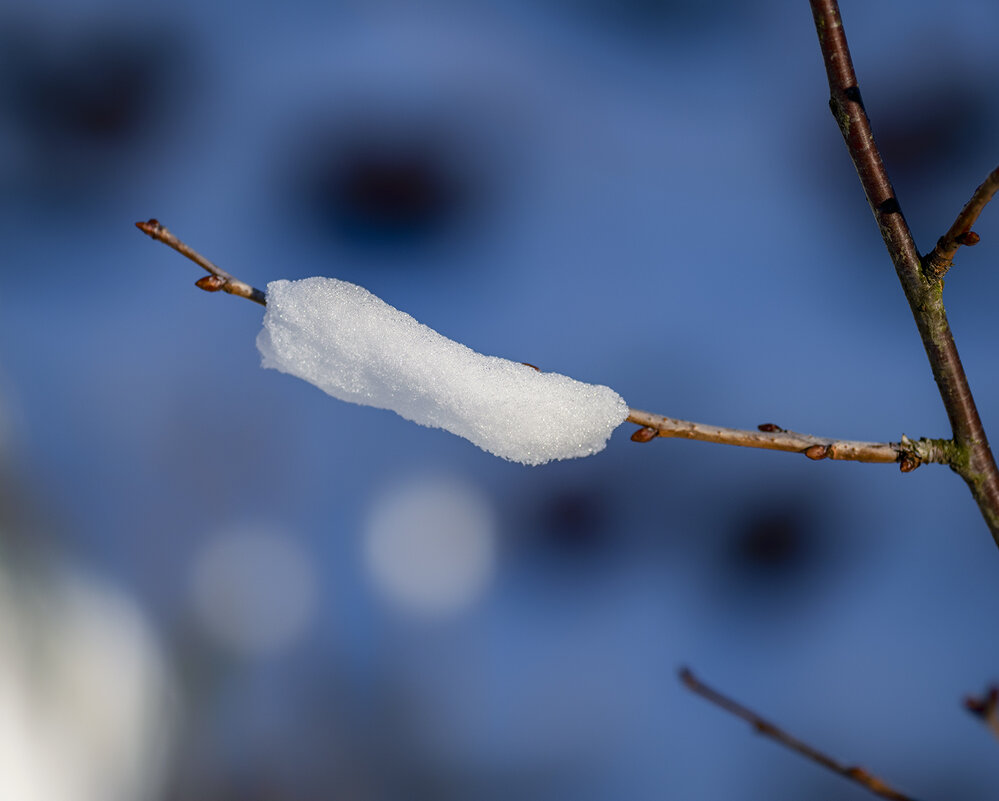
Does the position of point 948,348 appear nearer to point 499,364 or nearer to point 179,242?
point 499,364

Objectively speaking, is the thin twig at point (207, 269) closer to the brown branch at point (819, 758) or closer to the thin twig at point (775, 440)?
the thin twig at point (775, 440)

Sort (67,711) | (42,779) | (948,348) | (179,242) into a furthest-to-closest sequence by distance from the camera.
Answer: (67,711), (42,779), (948,348), (179,242)

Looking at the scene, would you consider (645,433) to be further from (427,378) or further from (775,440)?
(427,378)

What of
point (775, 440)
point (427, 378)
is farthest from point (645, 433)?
A: point (427, 378)

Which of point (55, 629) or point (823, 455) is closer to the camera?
point (823, 455)

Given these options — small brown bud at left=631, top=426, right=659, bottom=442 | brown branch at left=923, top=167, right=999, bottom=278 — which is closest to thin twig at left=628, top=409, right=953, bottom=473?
small brown bud at left=631, top=426, right=659, bottom=442

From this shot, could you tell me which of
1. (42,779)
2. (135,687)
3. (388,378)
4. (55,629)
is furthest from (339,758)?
(388,378)

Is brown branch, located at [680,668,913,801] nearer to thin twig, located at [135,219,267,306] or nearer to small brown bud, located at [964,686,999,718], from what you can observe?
small brown bud, located at [964,686,999,718]
